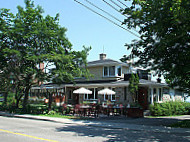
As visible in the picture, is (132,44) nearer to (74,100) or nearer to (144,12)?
(144,12)

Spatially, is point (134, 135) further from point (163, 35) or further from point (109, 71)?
point (109, 71)

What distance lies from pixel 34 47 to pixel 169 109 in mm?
16147

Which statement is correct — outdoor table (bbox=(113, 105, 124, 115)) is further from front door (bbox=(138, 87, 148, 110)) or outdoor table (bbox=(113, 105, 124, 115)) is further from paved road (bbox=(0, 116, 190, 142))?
paved road (bbox=(0, 116, 190, 142))

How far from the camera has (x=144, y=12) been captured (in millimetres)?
12516

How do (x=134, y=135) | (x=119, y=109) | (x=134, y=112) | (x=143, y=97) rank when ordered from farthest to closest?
(x=143, y=97)
(x=119, y=109)
(x=134, y=112)
(x=134, y=135)

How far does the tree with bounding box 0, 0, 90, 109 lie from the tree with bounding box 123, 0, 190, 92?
8974 millimetres

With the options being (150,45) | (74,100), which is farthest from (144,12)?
(74,100)

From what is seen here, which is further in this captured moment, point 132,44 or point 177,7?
point 132,44

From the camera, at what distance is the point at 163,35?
12.1 meters

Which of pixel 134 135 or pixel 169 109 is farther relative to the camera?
pixel 169 109

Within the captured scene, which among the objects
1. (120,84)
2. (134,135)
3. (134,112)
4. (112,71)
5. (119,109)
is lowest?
(134,135)

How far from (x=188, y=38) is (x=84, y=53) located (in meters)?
13.0

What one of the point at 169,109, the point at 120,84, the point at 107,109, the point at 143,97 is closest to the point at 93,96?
the point at 120,84

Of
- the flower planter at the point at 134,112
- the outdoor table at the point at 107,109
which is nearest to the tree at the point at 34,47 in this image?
the outdoor table at the point at 107,109
